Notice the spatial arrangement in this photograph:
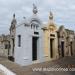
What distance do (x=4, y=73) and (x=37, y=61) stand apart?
586 centimetres

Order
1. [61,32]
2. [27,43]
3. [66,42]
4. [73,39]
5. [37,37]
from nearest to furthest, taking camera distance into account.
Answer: [27,43], [37,37], [61,32], [66,42], [73,39]

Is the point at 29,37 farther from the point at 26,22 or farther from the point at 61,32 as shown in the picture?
the point at 61,32

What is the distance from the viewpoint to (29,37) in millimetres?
18016

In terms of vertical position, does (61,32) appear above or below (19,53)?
above

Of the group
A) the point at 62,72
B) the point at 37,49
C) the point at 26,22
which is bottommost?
the point at 62,72

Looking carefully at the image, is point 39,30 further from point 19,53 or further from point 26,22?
point 19,53

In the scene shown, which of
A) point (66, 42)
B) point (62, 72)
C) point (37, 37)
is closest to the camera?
point (62, 72)

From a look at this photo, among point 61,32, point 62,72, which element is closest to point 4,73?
point 62,72

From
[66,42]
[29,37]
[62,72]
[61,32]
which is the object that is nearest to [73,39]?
[66,42]

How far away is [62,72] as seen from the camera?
13.9 metres

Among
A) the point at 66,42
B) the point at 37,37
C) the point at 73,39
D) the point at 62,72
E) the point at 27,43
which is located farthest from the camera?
the point at 73,39

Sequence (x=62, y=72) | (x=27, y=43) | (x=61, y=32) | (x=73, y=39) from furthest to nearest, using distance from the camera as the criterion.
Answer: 1. (x=73, y=39)
2. (x=61, y=32)
3. (x=27, y=43)
4. (x=62, y=72)

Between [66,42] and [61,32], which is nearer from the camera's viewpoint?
[61,32]

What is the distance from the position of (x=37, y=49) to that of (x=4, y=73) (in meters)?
6.40
